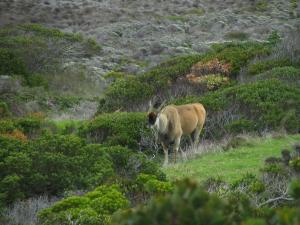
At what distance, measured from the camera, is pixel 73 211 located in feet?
27.7

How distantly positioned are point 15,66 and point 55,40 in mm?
8114

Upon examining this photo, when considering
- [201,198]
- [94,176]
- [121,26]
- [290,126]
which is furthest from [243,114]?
[121,26]

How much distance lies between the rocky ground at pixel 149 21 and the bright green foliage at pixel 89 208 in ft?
103

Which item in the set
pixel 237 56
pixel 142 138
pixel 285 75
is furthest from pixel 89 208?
pixel 237 56

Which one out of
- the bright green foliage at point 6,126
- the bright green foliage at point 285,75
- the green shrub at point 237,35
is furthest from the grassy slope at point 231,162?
Result: the green shrub at point 237,35

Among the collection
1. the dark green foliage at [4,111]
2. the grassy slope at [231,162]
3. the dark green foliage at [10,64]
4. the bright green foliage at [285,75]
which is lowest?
the dark green foliage at [10,64]

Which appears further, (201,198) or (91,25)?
(91,25)

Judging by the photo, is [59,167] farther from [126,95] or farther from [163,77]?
[163,77]

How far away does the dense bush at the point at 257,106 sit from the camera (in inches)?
631

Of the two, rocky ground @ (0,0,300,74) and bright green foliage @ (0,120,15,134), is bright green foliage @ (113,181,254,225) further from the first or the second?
rocky ground @ (0,0,300,74)

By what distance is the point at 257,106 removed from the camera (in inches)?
667

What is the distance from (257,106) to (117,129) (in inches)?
146

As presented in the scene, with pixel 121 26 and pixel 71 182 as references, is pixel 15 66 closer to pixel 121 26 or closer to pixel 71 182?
pixel 71 182

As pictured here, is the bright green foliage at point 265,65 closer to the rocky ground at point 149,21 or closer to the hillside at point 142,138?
the hillside at point 142,138
